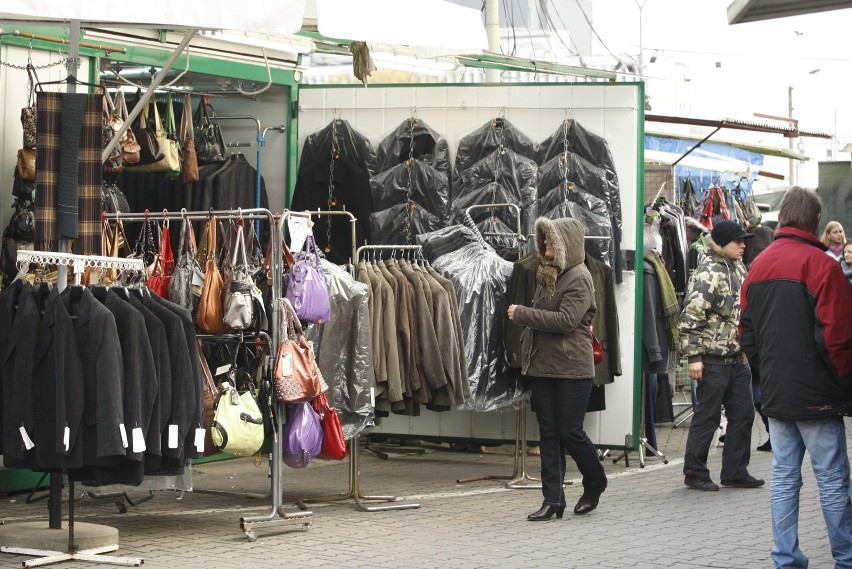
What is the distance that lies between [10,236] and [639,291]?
5.06 metres

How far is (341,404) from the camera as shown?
877cm

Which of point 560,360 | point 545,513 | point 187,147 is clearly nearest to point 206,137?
point 187,147

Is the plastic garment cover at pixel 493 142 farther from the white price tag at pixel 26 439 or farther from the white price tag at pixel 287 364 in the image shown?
the white price tag at pixel 26 439

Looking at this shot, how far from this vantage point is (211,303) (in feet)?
27.1

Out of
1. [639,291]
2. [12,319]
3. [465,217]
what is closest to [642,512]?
[639,291]

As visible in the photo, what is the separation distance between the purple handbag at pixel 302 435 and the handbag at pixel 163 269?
47.9 inches

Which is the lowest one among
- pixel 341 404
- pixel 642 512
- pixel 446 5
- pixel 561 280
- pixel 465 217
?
pixel 642 512

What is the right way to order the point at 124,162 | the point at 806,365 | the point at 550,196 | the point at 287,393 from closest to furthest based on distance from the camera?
the point at 806,365
the point at 287,393
the point at 124,162
the point at 550,196

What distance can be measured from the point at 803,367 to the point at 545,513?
262 cm

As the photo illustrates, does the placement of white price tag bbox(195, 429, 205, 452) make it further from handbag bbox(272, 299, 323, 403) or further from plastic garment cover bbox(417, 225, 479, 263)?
plastic garment cover bbox(417, 225, 479, 263)

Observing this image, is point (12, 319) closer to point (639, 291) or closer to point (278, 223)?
point (278, 223)

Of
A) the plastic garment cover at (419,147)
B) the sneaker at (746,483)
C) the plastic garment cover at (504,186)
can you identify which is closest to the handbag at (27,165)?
the plastic garment cover at (419,147)

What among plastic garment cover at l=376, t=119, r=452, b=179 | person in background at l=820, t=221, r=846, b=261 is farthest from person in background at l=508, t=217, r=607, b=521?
person in background at l=820, t=221, r=846, b=261

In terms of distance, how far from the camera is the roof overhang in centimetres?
597
